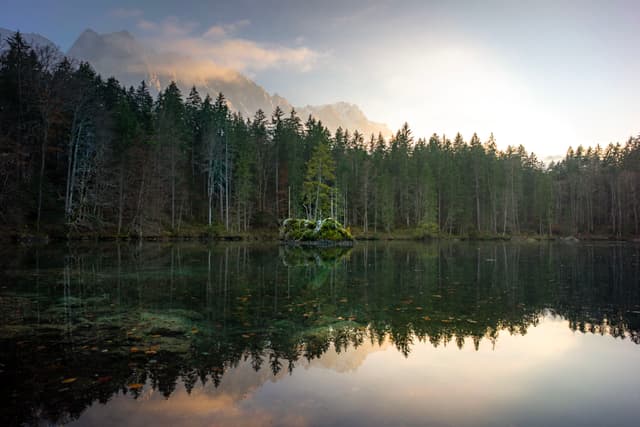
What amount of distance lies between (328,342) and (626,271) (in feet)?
67.6

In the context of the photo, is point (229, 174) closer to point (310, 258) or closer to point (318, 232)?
point (318, 232)

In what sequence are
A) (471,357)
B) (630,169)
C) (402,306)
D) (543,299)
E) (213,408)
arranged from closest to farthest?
(213,408)
(471,357)
(402,306)
(543,299)
(630,169)

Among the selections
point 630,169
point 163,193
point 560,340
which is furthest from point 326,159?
point 630,169

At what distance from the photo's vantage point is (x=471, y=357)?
6852 mm

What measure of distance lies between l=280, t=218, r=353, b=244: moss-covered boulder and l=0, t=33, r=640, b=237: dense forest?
37.0ft

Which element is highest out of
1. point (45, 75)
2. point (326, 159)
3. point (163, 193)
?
point (45, 75)

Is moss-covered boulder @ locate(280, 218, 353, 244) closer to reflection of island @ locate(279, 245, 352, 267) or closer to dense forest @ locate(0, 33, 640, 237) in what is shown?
reflection of island @ locate(279, 245, 352, 267)

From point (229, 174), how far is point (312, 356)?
5206 cm

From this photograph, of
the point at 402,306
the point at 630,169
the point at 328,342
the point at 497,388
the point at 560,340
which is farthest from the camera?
the point at 630,169

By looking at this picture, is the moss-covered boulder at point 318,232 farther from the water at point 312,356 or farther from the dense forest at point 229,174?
the water at point 312,356

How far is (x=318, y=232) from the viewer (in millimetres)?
41625

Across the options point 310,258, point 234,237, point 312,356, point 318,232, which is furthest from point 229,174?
point 312,356

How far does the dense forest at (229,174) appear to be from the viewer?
3684cm

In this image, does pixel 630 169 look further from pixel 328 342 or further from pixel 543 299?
pixel 328 342
